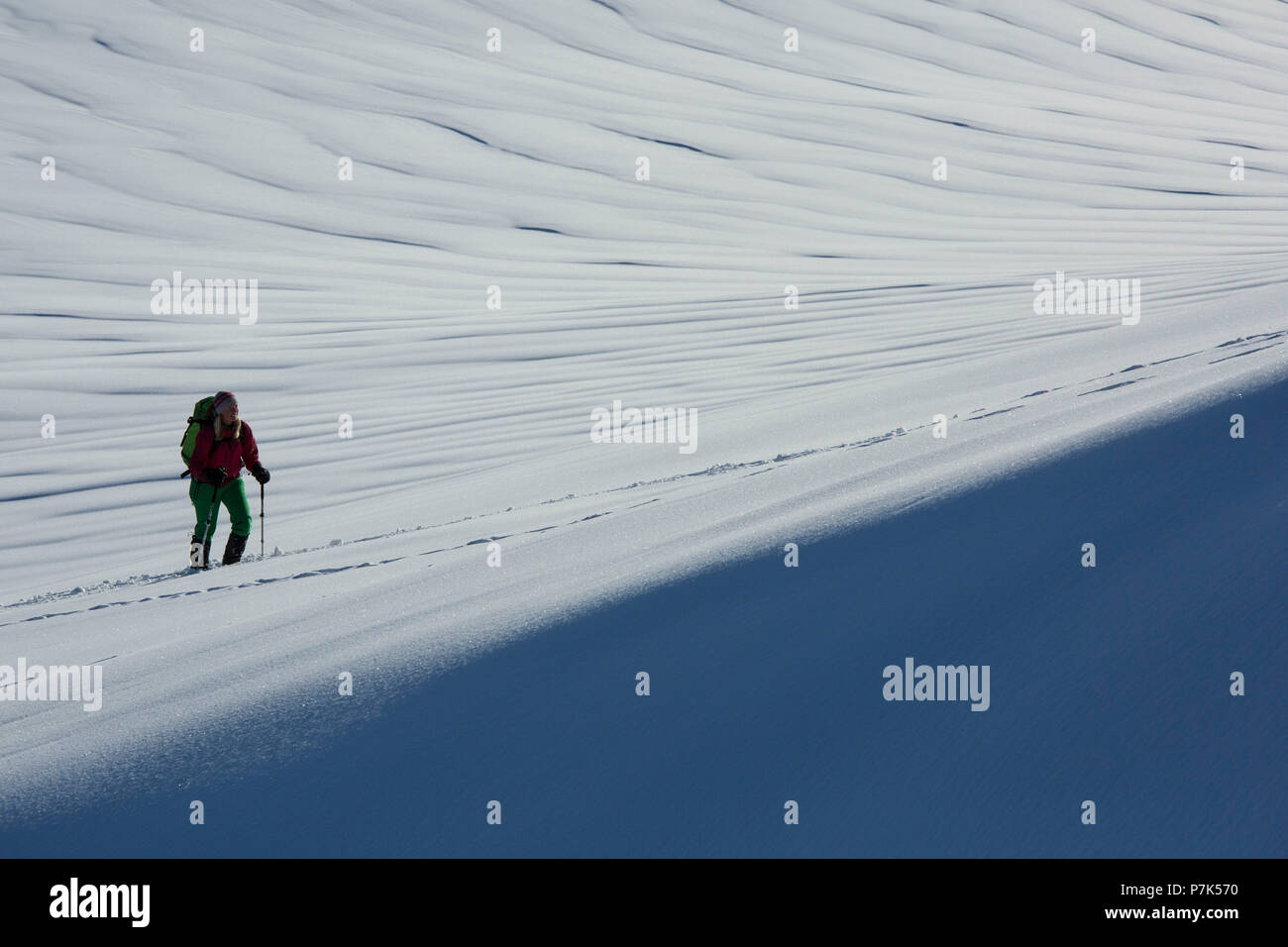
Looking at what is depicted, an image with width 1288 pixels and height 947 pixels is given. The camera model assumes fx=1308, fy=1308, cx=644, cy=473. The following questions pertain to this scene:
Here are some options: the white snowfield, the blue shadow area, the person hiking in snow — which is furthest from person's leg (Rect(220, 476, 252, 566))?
the blue shadow area

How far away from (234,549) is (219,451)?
47 centimetres

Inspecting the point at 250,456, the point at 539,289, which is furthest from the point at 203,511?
the point at 539,289

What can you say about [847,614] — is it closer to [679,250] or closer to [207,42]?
[679,250]

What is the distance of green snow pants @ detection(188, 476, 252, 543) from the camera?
6.03 metres

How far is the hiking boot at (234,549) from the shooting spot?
240 inches

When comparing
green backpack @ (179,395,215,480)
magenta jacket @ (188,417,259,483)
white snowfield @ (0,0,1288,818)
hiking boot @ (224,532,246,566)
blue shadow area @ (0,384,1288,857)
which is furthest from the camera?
hiking boot @ (224,532,246,566)

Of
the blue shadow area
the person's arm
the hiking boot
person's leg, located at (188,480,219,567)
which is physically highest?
the person's arm

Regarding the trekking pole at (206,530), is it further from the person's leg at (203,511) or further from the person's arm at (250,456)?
the person's arm at (250,456)

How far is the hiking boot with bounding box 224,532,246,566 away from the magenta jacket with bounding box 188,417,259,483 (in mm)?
294

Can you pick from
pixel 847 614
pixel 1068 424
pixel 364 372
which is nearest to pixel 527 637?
pixel 847 614

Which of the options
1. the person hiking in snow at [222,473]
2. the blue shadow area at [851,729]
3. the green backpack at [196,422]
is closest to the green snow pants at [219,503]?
the person hiking in snow at [222,473]

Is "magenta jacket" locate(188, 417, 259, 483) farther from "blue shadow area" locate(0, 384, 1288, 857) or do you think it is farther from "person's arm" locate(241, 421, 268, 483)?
"blue shadow area" locate(0, 384, 1288, 857)

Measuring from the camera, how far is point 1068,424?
497 centimetres
